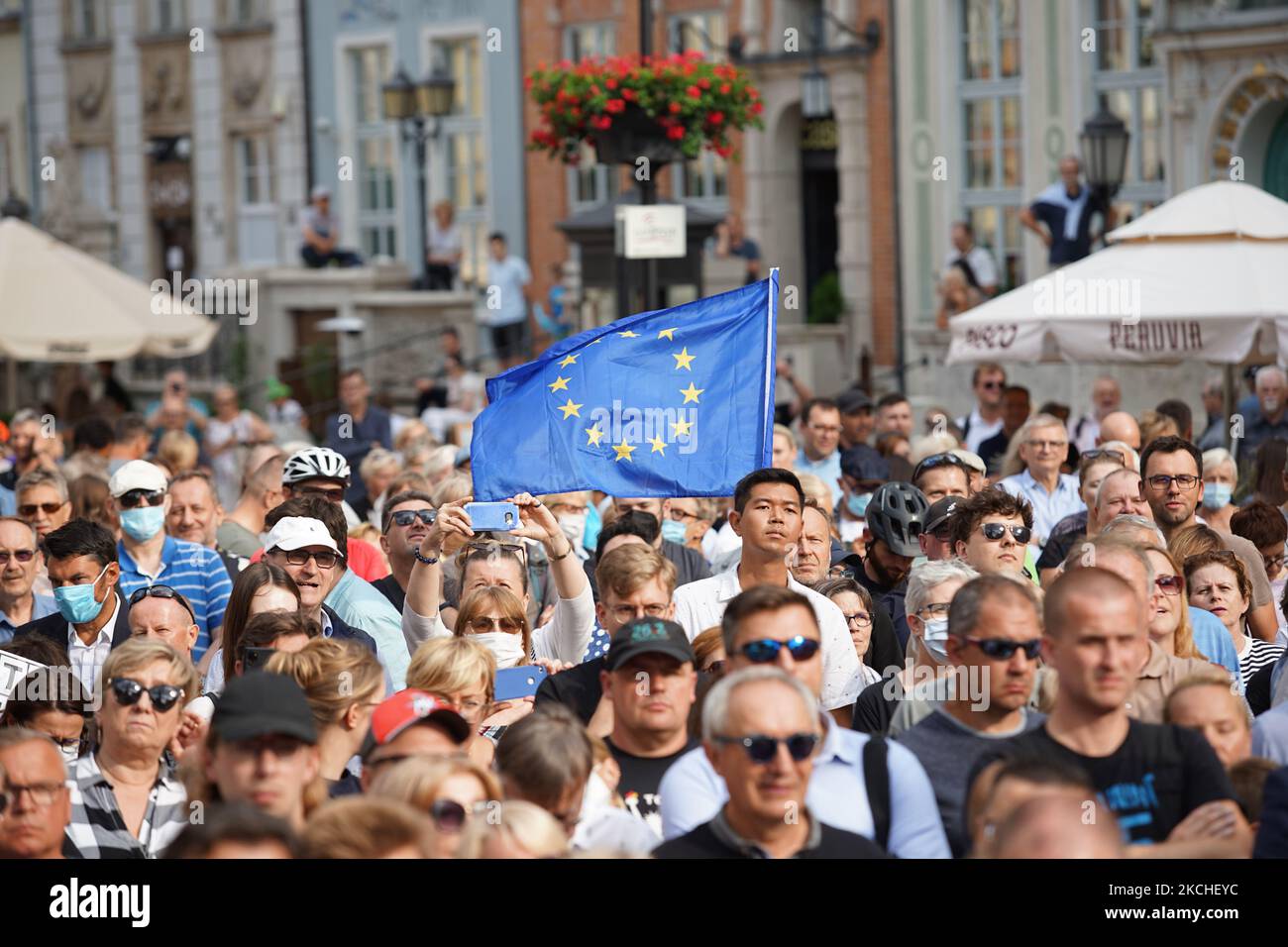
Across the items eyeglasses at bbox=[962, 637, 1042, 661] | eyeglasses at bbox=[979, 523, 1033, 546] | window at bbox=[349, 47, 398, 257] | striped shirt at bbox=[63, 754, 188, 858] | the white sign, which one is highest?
window at bbox=[349, 47, 398, 257]

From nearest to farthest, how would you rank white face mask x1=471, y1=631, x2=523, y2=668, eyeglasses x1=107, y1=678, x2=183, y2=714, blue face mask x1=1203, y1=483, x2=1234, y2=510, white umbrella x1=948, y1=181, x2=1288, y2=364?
eyeglasses x1=107, y1=678, x2=183, y2=714 → white face mask x1=471, y1=631, x2=523, y2=668 → blue face mask x1=1203, y1=483, x2=1234, y2=510 → white umbrella x1=948, y1=181, x2=1288, y2=364

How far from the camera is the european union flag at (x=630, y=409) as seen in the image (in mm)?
9102

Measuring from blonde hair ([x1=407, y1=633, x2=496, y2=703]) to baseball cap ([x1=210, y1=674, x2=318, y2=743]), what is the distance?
2.84 ft

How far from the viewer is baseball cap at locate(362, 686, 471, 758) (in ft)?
19.6

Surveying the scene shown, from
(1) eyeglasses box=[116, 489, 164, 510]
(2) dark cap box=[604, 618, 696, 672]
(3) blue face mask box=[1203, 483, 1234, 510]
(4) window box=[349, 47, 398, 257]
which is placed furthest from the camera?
(4) window box=[349, 47, 398, 257]

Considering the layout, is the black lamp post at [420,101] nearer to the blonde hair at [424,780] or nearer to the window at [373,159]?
the window at [373,159]

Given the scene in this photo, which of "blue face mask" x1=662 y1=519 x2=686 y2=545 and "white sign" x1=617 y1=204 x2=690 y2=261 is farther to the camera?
"white sign" x1=617 y1=204 x2=690 y2=261

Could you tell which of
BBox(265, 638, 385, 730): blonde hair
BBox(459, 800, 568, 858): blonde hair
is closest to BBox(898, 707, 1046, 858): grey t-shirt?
BBox(459, 800, 568, 858): blonde hair

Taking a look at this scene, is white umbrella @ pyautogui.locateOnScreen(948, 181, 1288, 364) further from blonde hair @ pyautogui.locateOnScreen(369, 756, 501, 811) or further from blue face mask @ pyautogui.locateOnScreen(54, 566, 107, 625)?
blonde hair @ pyautogui.locateOnScreen(369, 756, 501, 811)

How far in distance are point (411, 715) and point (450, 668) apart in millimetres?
441

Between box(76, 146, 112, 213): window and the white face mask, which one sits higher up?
box(76, 146, 112, 213): window

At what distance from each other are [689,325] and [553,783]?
403 centimetres
